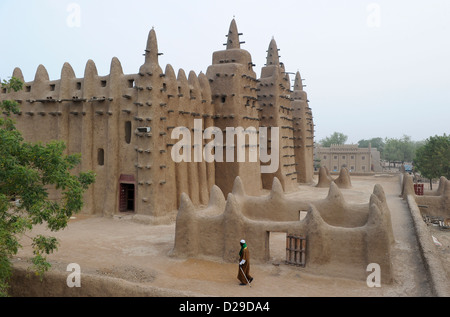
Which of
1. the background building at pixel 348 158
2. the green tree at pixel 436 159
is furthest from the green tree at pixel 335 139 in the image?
the green tree at pixel 436 159

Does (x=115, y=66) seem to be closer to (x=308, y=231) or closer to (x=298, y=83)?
(x=308, y=231)

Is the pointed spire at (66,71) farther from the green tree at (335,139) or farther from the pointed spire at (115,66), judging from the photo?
the green tree at (335,139)

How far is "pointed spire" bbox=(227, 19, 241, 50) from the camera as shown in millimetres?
28344

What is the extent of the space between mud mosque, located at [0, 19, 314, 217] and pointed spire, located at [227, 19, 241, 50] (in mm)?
78

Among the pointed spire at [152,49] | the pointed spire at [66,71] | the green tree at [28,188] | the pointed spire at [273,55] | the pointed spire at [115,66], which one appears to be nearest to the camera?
the green tree at [28,188]

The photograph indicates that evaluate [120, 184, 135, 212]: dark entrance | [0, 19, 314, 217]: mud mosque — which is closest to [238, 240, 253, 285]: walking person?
[0, 19, 314, 217]: mud mosque

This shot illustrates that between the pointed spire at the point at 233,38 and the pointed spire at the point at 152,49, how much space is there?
8.20 meters

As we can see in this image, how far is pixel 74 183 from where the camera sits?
11.6m

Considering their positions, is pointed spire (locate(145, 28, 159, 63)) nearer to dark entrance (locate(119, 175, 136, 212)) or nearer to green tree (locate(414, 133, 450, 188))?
dark entrance (locate(119, 175, 136, 212))

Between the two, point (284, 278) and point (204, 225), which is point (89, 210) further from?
point (284, 278)

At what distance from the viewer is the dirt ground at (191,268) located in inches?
438

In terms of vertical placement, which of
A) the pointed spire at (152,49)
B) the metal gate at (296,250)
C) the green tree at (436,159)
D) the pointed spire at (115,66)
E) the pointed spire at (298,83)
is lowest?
the metal gate at (296,250)
